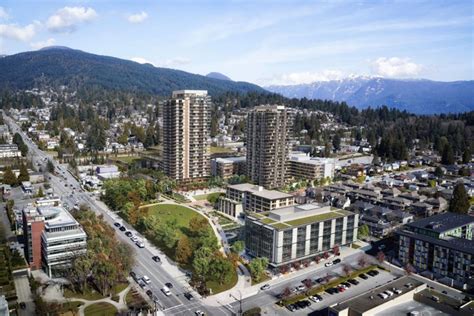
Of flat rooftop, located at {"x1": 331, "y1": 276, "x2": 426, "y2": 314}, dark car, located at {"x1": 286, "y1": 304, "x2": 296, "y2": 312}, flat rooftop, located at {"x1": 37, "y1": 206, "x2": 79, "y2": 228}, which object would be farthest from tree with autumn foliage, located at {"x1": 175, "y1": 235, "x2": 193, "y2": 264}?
flat rooftop, located at {"x1": 331, "y1": 276, "x2": 426, "y2": 314}

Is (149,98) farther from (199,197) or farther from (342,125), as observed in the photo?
(199,197)

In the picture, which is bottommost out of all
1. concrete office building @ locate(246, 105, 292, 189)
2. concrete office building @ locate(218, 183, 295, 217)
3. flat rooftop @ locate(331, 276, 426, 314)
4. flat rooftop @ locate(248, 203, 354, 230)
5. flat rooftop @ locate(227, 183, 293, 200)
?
flat rooftop @ locate(331, 276, 426, 314)

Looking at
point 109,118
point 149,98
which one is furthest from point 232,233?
point 149,98

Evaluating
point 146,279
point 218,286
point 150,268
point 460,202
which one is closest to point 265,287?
point 218,286

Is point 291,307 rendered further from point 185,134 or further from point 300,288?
point 185,134

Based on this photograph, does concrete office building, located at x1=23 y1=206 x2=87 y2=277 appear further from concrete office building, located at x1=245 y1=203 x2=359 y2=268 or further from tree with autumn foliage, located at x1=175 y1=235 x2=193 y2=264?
concrete office building, located at x1=245 y1=203 x2=359 y2=268

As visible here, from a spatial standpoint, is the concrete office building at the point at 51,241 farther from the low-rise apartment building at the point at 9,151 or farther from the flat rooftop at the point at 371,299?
the low-rise apartment building at the point at 9,151
